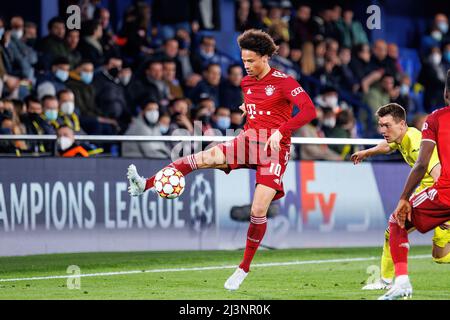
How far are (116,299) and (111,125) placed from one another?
718 cm

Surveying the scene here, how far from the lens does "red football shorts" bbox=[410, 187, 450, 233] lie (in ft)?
30.3

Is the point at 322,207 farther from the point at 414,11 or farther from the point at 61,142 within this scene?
the point at 414,11

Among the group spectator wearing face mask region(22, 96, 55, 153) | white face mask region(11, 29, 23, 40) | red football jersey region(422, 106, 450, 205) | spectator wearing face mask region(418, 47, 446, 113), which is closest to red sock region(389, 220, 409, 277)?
red football jersey region(422, 106, 450, 205)

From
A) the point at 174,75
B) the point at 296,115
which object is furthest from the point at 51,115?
the point at 296,115

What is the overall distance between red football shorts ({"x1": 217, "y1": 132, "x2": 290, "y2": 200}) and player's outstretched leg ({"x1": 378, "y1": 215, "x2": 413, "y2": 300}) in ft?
5.60

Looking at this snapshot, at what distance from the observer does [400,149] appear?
35.6 feet

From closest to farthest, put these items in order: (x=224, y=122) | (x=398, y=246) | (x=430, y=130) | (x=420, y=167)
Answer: (x=420, y=167)
(x=430, y=130)
(x=398, y=246)
(x=224, y=122)

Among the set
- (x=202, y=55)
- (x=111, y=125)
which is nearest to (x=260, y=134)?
(x=111, y=125)

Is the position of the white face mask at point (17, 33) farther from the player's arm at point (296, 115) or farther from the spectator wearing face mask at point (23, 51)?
the player's arm at point (296, 115)

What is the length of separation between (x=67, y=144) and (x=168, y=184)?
15.4 ft

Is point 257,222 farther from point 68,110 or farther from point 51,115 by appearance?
point 68,110

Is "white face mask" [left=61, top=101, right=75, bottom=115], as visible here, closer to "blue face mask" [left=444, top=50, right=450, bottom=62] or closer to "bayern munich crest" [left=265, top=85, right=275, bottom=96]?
"bayern munich crest" [left=265, top=85, right=275, bottom=96]

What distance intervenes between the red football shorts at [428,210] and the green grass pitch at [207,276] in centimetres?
117

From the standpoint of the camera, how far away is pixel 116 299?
991 cm
